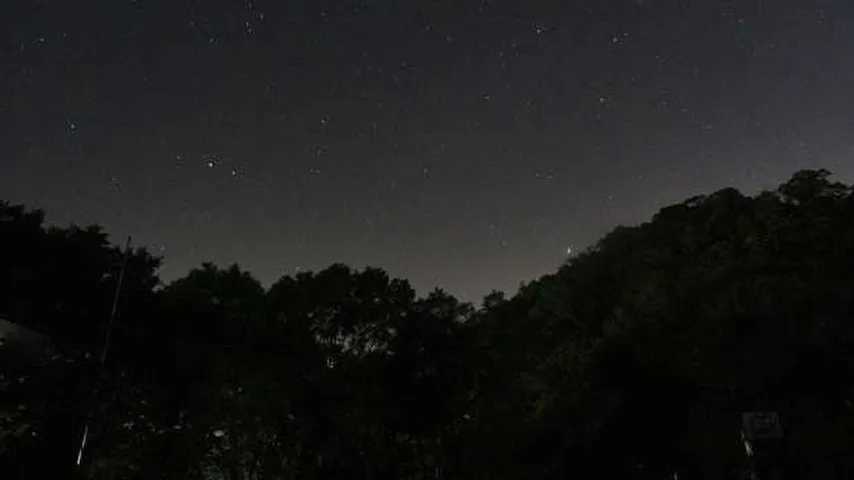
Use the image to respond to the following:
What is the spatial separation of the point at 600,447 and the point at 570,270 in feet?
30.2

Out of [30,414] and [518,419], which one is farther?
[518,419]

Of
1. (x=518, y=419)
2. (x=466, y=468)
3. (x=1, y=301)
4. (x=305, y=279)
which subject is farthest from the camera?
(x=305, y=279)

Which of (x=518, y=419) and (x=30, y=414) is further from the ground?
(x=518, y=419)

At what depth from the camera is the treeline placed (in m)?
21.1

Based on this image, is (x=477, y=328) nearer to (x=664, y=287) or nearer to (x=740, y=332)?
(x=664, y=287)


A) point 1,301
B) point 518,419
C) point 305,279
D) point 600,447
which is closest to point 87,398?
point 1,301

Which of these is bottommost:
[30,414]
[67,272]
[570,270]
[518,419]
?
[30,414]

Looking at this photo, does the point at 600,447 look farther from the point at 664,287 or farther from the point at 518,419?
the point at 664,287

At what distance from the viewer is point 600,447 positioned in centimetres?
2488

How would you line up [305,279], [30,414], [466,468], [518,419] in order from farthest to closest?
[305,279] → [466,468] → [518,419] → [30,414]

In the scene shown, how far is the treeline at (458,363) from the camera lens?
69.2ft

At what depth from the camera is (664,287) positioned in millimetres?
25297

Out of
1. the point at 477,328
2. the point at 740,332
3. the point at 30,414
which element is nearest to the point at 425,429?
the point at 477,328

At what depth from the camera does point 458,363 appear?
105 feet
